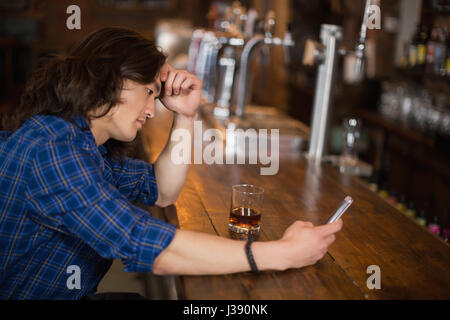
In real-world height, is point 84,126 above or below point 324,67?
below

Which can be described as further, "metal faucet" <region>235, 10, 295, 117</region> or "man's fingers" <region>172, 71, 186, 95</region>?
"metal faucet" <region>235, 10, 295, 117</region>

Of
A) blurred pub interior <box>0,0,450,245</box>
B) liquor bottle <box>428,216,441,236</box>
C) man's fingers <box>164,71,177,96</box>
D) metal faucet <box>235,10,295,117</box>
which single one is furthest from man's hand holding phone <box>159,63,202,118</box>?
liquor bottle <box>428,216,441,236</box>

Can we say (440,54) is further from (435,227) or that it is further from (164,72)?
(164,72)

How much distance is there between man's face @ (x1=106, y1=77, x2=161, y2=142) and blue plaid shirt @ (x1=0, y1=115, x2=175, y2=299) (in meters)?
0.08

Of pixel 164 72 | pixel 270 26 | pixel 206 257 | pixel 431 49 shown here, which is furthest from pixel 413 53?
pixel 206 257

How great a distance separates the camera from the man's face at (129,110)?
4.34ft

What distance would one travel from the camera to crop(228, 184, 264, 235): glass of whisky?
145 centimetres

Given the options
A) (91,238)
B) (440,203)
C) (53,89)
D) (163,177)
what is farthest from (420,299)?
(440,203)

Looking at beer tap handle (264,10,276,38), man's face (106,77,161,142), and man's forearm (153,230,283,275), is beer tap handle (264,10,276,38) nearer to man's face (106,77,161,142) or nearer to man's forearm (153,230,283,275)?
man's face (106,77,161,142)

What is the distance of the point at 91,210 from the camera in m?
1.14

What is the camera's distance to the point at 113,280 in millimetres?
1981

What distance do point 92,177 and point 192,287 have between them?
321 millimetres

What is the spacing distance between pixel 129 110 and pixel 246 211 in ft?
1.37

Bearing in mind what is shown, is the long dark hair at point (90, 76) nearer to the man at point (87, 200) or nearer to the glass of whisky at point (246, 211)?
Result: the man at point (87, 200)
